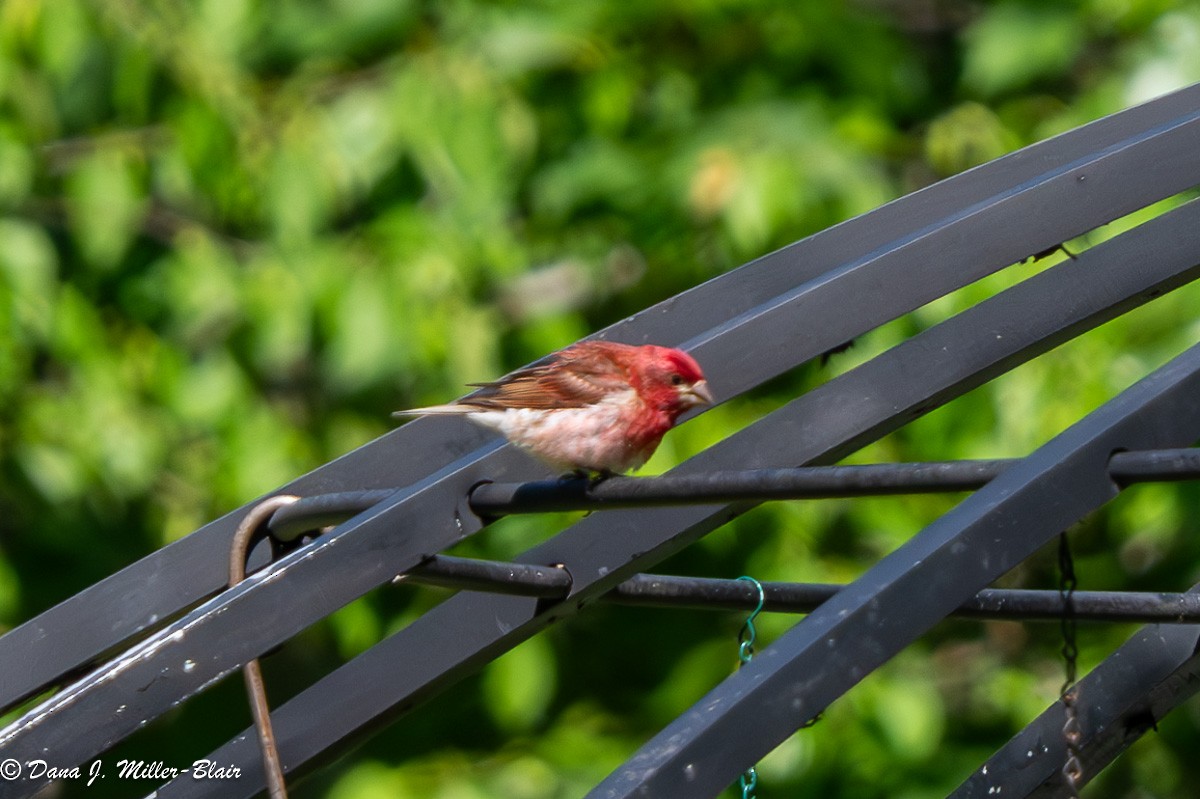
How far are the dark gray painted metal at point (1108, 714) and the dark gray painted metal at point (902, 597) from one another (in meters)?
0.72

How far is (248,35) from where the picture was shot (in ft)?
11.9

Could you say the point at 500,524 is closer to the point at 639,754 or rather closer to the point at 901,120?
the point at 901,120

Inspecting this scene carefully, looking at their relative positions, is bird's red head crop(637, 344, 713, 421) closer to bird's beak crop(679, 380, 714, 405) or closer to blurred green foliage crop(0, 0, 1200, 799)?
bird's beak crop(679, 380, 714, 405)

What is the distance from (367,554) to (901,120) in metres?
2.70

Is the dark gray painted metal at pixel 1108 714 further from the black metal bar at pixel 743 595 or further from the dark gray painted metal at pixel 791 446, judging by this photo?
the dark gray painted metal at pixel 791 446

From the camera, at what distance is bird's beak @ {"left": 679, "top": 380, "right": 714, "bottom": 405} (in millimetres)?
2227

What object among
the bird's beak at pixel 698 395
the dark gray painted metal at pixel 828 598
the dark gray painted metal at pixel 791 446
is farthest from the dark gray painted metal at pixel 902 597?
the bird's beak at pixel 698 395

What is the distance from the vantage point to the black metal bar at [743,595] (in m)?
1.92

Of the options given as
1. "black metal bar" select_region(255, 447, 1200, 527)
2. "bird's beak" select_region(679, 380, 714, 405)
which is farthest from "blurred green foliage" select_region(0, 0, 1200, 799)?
"black metal bar" select_region(255, 447, 1200, 527)

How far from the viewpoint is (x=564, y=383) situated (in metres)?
2.98

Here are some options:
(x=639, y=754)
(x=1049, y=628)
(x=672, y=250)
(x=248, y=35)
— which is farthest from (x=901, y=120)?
(x=639, y=754)

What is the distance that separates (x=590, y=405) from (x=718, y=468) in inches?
25.6

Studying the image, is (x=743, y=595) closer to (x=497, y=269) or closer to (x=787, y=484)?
(x=787, y=484)

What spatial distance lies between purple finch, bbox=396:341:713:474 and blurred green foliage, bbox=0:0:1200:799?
59 cm
